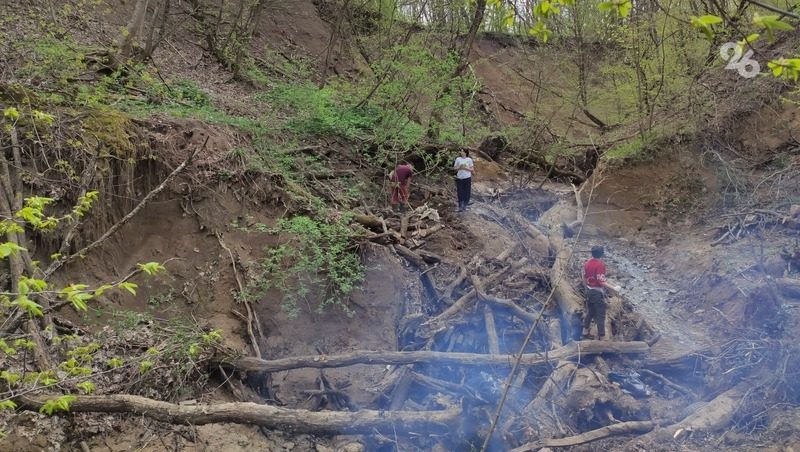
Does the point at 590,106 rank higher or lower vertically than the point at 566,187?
higher

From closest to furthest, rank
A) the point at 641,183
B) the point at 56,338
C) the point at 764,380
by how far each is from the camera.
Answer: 1. the point at 56,338
2. the point at 764,380
3. the point at 641,183

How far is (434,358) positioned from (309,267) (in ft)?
7.54

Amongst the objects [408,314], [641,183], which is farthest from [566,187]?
[408,314]

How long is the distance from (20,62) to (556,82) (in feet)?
58.5

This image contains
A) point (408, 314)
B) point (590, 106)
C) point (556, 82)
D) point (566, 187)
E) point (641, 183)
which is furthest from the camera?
point (556, 82)

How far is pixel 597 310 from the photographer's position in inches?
307

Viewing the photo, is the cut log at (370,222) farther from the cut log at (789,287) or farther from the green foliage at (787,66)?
the green foliage at (787,66)

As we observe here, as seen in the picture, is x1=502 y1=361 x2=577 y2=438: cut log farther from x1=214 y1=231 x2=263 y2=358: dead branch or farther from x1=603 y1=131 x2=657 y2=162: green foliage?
x1=603 y1=131 x2=657 y2=162: green foliage

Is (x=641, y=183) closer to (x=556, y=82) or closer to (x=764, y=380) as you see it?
(x=764, y=380)

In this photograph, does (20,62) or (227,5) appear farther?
(227,5)

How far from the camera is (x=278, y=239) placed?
27.1 ft

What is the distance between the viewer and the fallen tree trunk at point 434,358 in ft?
21.0

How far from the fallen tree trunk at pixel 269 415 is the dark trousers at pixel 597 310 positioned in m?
2.93

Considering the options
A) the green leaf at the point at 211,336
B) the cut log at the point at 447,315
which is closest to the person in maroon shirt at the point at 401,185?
the cut log at the point at 447,315
